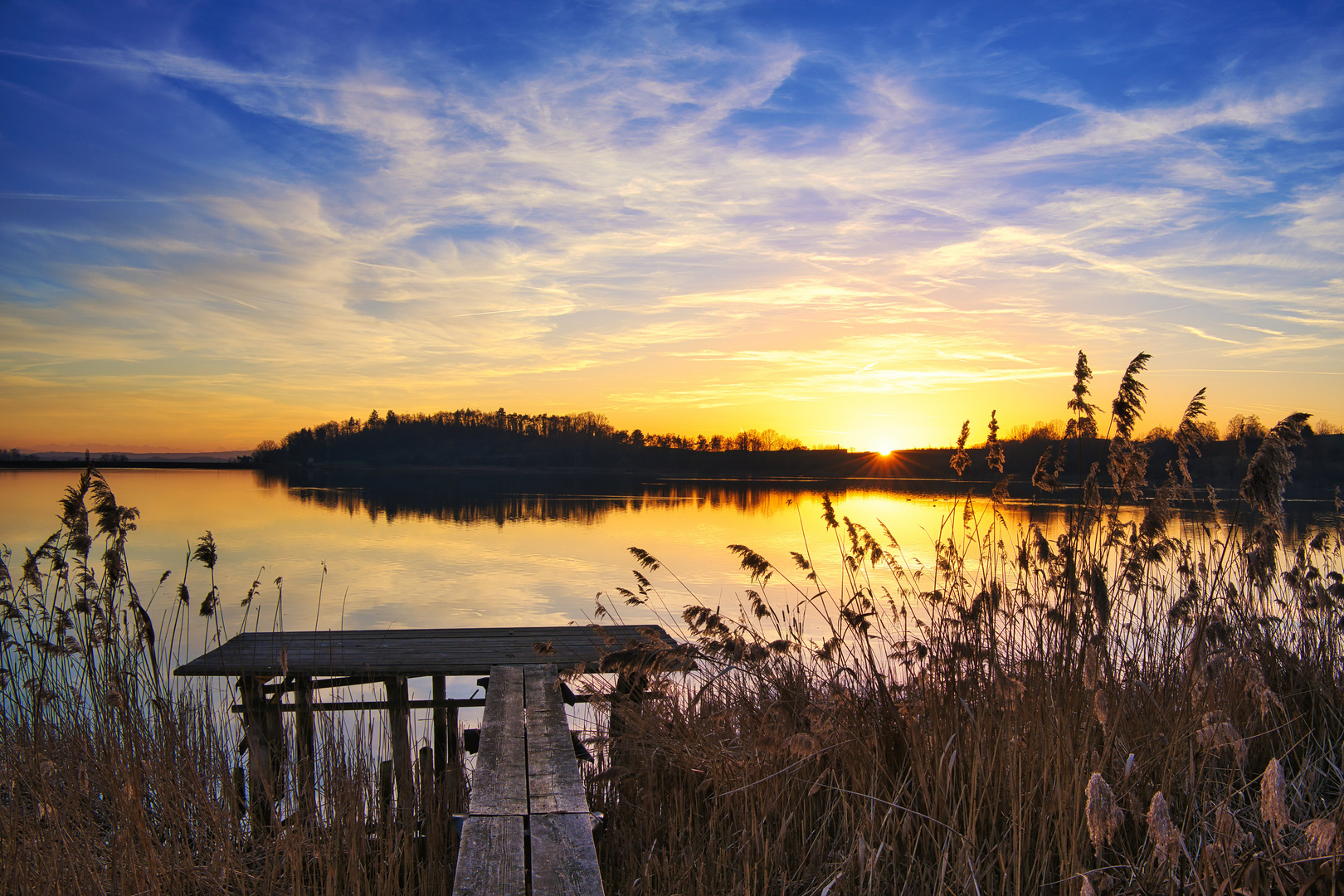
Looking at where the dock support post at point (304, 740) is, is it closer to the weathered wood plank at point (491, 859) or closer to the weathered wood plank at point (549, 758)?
the weathered wood plank at point (549, 758)

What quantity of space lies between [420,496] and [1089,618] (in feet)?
144

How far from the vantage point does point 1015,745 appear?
113 inches

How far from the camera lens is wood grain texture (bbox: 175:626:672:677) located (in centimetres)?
580

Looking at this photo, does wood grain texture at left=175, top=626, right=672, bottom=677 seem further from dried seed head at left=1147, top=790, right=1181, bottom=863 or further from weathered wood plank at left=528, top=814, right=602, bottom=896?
dried seed head at left=1147, top=790, right=1181, bottom=863

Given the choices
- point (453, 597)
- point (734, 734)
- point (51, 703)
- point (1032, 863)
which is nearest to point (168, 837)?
point (51, 703)

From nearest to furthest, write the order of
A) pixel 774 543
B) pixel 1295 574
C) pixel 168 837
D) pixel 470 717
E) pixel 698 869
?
pixel 698 869
pixel 168 837
pixel 1295 574
pixel 470 717
pixel 774 543

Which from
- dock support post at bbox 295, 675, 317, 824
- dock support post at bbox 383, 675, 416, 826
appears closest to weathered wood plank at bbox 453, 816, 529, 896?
dock support post at bbox 383, 675, 416, 826

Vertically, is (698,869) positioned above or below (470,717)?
above

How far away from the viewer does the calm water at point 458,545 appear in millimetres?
12750

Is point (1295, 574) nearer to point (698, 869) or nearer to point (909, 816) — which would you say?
point (909, 816)

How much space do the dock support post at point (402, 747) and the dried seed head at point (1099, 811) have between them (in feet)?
9.94

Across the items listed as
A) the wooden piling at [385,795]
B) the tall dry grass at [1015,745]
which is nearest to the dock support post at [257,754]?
the wooden piling at [385,795]

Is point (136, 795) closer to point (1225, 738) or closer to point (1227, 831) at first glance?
point (1227, 831)

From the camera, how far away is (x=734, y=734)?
4.25 meters
